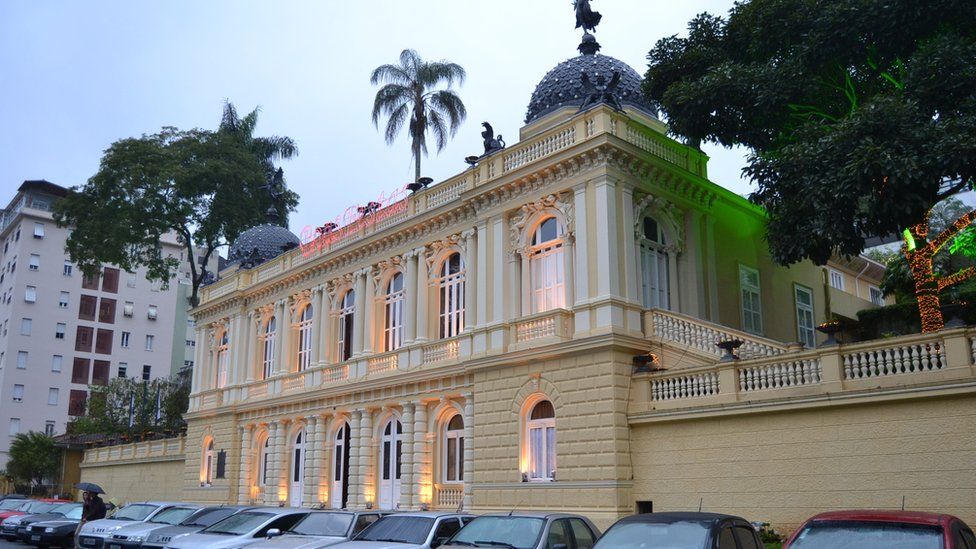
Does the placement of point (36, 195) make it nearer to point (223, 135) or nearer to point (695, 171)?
point (223, 135)

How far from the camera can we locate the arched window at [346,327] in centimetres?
3097

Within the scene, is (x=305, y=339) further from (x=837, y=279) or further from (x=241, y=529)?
(x=837, y=279)

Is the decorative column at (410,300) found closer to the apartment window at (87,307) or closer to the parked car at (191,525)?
the parked car at (191,525)

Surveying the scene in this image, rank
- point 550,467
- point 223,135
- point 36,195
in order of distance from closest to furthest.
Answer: point 550,467 < point 223,135 < point 36,195

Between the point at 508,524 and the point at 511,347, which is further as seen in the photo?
the point at 511,347

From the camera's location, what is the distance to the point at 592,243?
21.7 metres

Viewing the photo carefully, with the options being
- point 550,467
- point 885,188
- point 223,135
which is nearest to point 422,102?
point 223,135

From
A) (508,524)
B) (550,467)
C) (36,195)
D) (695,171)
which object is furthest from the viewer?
(36,195)

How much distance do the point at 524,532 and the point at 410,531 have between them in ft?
6.44

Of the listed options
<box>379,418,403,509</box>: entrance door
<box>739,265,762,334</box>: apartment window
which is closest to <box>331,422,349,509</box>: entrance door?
<box>379,418,403,509</box>: entrance door

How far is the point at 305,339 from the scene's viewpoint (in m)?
33.1

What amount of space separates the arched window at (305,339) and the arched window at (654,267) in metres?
14.4

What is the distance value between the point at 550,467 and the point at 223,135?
33.6 m

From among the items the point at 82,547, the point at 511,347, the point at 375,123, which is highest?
the point at 375,123
